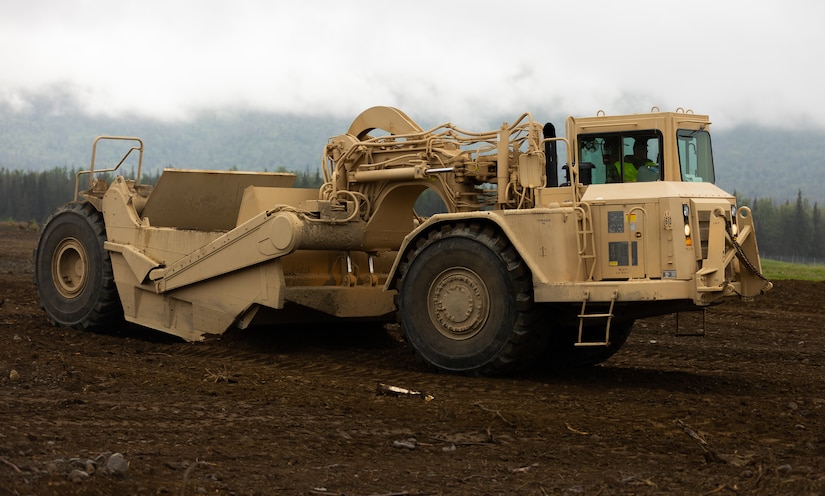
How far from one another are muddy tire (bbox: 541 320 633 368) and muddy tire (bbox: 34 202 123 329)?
18.4ft

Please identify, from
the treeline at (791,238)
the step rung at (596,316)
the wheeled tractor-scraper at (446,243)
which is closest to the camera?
the step rung at (596,316)

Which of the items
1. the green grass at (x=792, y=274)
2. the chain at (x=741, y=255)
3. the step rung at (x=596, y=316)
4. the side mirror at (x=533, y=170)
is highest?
the green grass at (x=792, y=274)

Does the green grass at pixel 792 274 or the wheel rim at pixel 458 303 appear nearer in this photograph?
the wheel rim at pixel 458 303

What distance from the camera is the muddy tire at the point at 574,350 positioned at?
41.4ft

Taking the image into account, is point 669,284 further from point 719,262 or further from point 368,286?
point 368,286

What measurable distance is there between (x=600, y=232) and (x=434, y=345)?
2007 millimetres

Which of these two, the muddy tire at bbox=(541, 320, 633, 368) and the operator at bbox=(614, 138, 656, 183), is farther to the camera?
the muddy tire at bbox=(541, 320, 633, 368)

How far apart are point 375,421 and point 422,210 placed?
82739 millimetres

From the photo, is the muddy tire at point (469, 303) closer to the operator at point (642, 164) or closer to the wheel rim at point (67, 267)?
the operator at point (642, 164)

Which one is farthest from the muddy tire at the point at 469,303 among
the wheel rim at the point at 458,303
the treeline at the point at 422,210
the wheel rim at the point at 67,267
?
the treeline at the point at 422,210

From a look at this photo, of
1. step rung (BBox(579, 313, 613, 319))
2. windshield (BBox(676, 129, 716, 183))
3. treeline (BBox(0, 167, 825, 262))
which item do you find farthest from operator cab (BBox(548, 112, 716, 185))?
treeline (BBox(0, 167, 825, 262))

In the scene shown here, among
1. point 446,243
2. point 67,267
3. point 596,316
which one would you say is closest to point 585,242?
point 596,316

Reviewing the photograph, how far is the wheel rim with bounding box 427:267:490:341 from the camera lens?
37.2ft

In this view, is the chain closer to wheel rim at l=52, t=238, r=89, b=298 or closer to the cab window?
the cab window
